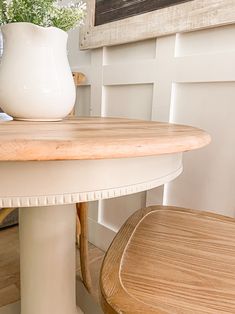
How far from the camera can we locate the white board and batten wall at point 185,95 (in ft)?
3.08

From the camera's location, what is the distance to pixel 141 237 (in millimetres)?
600

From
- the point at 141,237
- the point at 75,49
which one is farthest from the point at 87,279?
the point at 75,49

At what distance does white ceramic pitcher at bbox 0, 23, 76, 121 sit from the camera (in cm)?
66

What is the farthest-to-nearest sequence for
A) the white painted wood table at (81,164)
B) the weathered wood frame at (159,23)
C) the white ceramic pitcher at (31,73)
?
the weathered wood frame at (159,23)
the white ceramic pitcher at (31,73)
the white painted wood table at (81,164)

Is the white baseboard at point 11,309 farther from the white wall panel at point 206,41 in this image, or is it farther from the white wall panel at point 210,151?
the white wall panel at point 206,41

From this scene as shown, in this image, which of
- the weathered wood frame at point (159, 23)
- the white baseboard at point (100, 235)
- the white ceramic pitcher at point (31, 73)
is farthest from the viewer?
the white baseboard at point (100, 235)

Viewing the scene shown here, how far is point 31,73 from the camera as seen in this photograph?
66 centimetres

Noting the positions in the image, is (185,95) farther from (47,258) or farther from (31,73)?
(47,258)

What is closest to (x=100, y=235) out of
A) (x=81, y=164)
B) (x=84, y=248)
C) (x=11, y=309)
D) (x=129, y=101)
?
(x=84, y=248)

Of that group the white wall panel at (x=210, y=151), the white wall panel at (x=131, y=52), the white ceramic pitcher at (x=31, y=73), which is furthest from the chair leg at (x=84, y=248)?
the white wall panel at (x=131, y=52)

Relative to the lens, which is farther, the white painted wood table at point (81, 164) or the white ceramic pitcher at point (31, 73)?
the white ceramic pitcher at point (31, 73)

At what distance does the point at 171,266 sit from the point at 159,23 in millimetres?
877

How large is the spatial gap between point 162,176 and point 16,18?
1.79ft

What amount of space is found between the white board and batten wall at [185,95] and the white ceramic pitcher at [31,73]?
0.50 m
